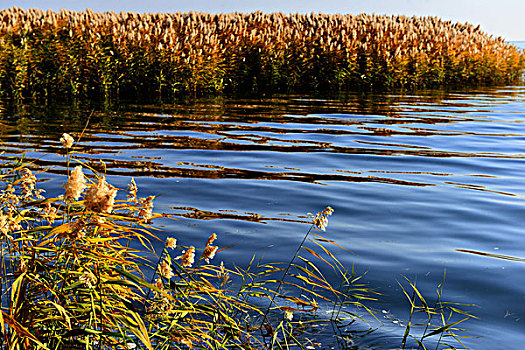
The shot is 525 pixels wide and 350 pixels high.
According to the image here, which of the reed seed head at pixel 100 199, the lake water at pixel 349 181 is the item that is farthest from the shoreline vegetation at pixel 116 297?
the lake water at pixel 349 181

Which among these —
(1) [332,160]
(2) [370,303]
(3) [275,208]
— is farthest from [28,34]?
(2) [370,303]

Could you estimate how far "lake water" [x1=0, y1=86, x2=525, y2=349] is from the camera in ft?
15.7

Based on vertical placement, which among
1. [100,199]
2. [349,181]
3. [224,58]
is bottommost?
[349,181]

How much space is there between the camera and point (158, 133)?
Result: 37.6 feet

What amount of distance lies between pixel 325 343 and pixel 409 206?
11.3 ft

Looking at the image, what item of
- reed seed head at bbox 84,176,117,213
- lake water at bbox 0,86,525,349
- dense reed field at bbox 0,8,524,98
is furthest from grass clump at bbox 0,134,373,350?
dense reed field at bbox 0,8,524,98

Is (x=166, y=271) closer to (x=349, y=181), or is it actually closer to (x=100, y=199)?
(x=100, y=199)

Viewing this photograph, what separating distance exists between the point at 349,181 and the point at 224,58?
11.3 metres

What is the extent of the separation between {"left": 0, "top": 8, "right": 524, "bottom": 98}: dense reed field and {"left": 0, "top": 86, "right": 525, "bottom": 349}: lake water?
1603 millimetres

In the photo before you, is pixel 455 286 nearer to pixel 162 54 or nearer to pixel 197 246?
pixel 197 246

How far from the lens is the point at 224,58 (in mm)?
18328

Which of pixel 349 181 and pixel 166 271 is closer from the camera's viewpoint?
pixel 166 271

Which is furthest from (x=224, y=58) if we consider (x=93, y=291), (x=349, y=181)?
(x=93, y=291)

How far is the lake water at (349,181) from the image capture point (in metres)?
4.80
